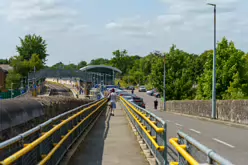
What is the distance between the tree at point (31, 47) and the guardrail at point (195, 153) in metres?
149

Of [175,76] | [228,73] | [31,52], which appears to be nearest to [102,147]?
[228,73]

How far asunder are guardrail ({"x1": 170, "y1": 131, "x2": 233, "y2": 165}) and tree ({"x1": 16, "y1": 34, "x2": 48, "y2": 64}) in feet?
490

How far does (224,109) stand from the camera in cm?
2728

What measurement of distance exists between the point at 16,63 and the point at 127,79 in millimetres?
59874

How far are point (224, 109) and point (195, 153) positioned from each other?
2260 cm

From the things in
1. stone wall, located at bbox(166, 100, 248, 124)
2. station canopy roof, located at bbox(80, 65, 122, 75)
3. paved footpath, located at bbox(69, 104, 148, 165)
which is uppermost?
station canopy roof, located at bbox(80, 65, 122, 75)

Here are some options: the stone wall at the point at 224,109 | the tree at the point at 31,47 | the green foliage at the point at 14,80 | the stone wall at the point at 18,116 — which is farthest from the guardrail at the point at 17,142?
the tree at the point at 31,47

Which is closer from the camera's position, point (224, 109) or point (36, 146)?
point (36, 146)

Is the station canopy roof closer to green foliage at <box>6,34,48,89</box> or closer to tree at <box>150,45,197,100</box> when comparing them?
green foliage at <box>6,34,48,89</box>

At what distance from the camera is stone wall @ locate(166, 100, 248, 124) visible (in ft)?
77.5

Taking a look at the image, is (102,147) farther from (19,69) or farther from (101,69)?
(101,69)

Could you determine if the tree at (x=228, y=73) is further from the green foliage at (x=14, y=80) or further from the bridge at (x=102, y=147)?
the green foliage at (x=14, y=80)

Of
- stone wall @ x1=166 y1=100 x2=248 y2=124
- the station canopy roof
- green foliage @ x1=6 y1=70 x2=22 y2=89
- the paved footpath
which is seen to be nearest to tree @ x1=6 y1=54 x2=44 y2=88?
green foliage @ x1=6 y1=70 x2=22 y2=89

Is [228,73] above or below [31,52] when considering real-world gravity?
below
